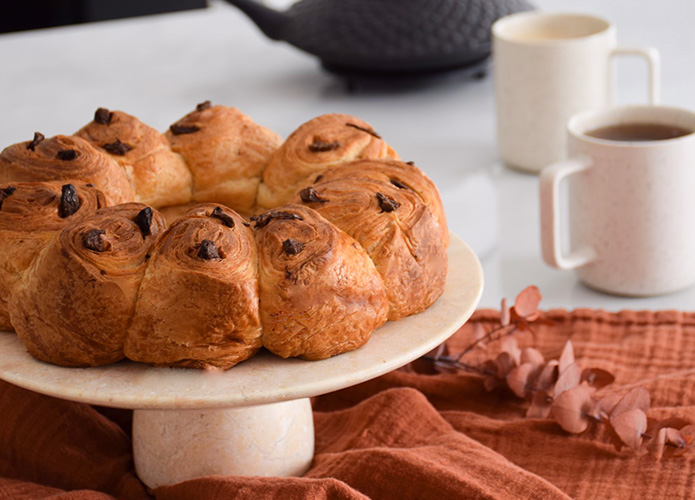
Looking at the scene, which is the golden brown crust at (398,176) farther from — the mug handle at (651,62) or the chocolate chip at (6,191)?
the mug handle at (651,62)

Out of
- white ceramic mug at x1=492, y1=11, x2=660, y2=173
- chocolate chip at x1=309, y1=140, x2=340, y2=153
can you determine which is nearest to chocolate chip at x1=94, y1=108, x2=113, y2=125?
chocolate chip at x1=309, y1=140, x2=340, y2=153

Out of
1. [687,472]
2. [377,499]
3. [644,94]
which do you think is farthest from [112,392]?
[644,94]

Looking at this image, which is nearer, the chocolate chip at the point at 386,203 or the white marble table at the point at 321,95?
the chocolate chip at the point at 386,203

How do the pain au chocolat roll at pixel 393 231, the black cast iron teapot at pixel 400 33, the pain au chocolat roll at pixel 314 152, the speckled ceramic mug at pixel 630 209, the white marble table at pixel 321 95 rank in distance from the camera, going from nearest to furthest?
the pain au chocolat roll at pixel 393 231, the pain au chocolat roll at pixel 314 152, the speckled ceramic mug at pixel 630 209, the white marble table at pixel 321 95, the black cast iron teapot at pixel 400 33

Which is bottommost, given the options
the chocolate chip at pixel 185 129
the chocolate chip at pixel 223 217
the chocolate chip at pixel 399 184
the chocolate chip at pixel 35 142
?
the chocolate chip at pixel 399 184

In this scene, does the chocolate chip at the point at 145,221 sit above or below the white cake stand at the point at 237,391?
above

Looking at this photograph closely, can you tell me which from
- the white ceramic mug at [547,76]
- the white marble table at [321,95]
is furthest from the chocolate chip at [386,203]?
the white ceramic mug at [547,76]
